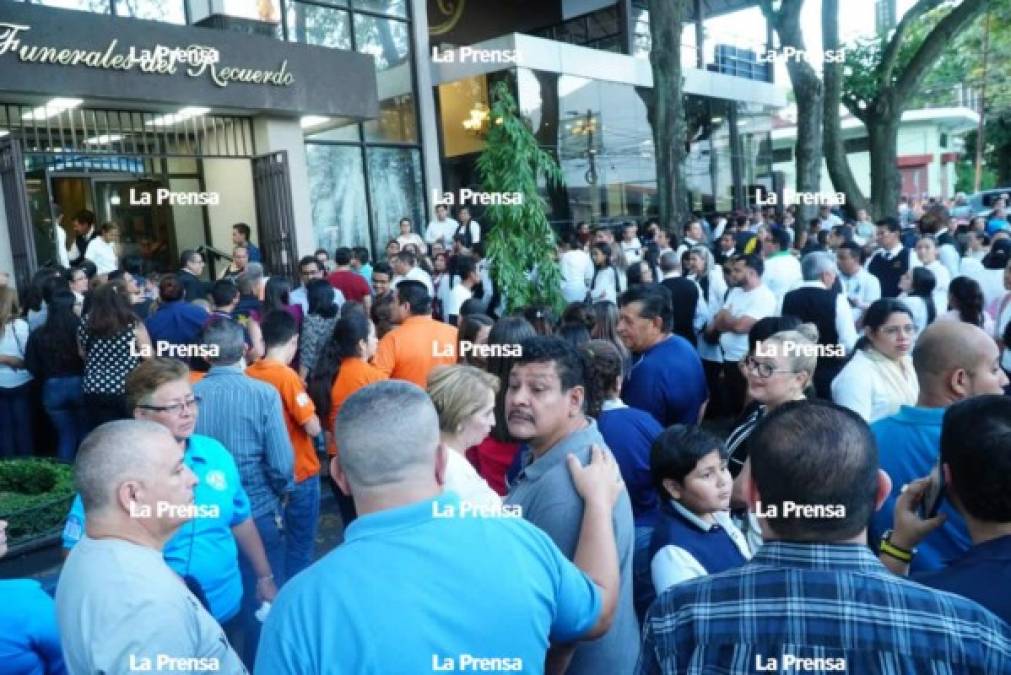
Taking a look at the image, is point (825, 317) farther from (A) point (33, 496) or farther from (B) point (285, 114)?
(B) point (285, 114)

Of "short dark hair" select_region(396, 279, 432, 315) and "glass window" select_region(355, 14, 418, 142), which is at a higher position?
"glass window" select_region(355, 14, 418, 142)

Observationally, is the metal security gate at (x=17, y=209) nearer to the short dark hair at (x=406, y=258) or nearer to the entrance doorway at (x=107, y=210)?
the entrance doorway at (x=107, y=210)

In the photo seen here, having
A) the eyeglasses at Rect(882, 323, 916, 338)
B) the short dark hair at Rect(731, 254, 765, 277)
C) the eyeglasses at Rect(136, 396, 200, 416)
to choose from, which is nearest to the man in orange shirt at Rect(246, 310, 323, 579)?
the eyeglasses at Rect(136, 396, 200, 416)

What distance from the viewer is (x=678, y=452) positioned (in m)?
2.70

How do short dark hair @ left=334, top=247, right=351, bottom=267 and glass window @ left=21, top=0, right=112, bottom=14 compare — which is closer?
short dark hair @ left=334, top=247, right=351, bottom=267

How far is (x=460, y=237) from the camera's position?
13102 mm

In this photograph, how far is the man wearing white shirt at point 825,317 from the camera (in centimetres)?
565

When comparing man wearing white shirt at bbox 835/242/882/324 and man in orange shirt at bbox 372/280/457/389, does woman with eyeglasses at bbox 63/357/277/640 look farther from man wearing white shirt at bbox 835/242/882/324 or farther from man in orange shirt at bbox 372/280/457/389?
man wearing white shirt at bbox 835/242/882/324

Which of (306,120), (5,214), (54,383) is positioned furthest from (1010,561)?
(306,120)

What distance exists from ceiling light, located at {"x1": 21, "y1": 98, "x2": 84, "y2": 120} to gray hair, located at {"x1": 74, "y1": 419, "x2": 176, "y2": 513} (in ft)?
29.0

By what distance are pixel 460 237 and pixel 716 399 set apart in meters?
7.08

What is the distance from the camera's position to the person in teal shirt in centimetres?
204

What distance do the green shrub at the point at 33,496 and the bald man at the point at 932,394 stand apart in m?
4.91

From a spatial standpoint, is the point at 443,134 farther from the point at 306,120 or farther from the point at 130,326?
the point at 130,326
